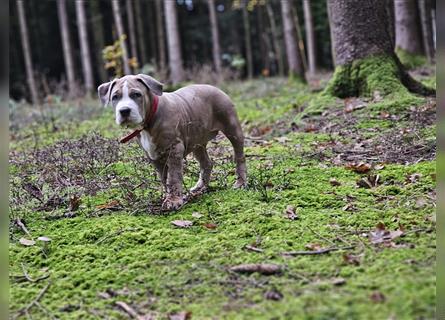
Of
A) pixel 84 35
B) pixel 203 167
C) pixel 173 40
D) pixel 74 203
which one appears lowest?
pixel 74 203

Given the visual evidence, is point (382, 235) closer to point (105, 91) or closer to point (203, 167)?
point (203, 167)

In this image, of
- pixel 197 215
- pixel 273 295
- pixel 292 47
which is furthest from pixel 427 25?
pixel 273 295

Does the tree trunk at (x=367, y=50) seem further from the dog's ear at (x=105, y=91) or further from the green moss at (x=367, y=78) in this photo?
the dog's ear at (x=105, y=91)

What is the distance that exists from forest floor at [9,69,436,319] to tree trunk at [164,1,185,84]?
1015 centimetres

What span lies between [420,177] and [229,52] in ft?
122

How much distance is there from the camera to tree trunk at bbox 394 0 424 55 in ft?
45.1

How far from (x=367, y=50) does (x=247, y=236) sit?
5.48 metres

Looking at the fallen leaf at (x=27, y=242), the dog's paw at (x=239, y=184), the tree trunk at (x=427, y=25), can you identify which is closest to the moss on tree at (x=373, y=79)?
the dog's paw at (x=239, y=184)

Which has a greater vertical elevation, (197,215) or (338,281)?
Result: (197,215)

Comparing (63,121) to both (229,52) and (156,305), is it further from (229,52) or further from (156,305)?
(229,52)

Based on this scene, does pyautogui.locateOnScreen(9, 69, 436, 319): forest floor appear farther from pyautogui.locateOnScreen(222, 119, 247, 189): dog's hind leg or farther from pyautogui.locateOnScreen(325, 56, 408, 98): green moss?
pyautogui.locateOnScreen(325, 56, 408, 98): green moss

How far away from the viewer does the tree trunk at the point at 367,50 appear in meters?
8.17

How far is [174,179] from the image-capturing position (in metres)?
4.77

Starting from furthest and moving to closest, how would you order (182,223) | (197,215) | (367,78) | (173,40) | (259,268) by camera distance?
(173,40), (367,78), (197,215), (182,223), (259,268)
